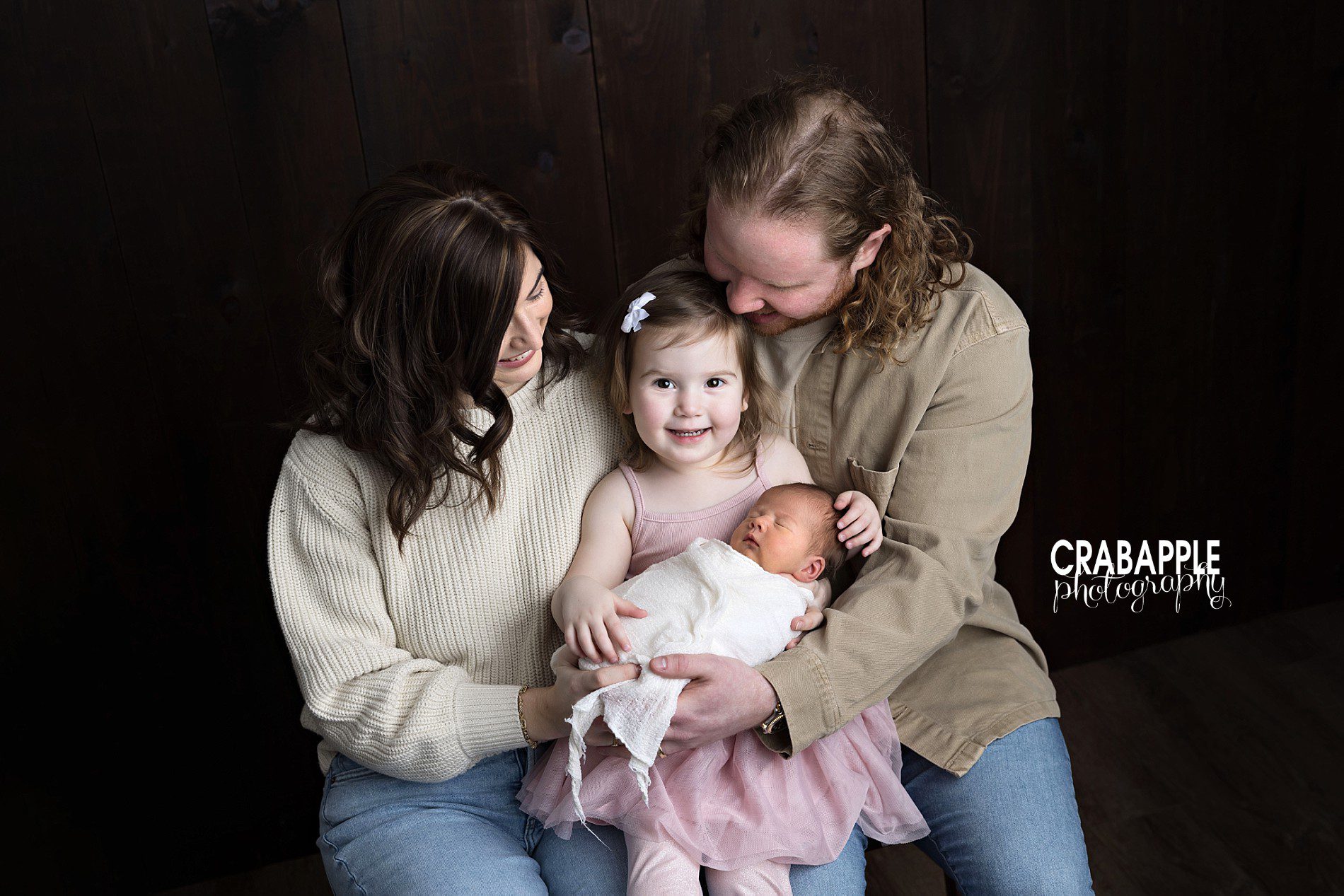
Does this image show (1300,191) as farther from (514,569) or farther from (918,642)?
(514,569)

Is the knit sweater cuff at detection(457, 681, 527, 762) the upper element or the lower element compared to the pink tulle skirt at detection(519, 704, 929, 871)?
upper

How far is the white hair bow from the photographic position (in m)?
1.41

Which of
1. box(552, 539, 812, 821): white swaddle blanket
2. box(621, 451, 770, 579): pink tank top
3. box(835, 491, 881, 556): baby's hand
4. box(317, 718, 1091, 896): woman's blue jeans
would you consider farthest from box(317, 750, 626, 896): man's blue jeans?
box(835, 491, 881, 556): baby's hand

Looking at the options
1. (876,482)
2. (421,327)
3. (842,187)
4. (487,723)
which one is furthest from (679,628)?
(842,187)

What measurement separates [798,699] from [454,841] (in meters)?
0.47

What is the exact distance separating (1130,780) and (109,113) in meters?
2.25

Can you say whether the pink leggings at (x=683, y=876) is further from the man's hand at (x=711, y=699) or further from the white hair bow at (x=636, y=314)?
the white hair bow at (x=636, y=314)

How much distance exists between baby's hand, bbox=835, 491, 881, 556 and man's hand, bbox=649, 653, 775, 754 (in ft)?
0.85

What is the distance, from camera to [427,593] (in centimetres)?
147

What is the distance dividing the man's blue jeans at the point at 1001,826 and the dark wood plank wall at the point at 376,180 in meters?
0.98

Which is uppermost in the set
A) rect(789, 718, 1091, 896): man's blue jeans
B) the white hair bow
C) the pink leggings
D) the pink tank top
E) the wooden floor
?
the white hair bow

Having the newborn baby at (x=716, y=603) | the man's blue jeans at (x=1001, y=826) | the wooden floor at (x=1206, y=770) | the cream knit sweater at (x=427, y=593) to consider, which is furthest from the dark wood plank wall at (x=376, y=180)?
the man's blue jeans at (x=1001, y=826)

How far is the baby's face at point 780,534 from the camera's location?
1410mm

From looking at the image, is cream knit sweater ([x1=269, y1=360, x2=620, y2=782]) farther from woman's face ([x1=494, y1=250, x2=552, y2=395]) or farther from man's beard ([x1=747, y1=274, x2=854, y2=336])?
man's beard ([x1=747, y1=274, x2=854, y2=336])
